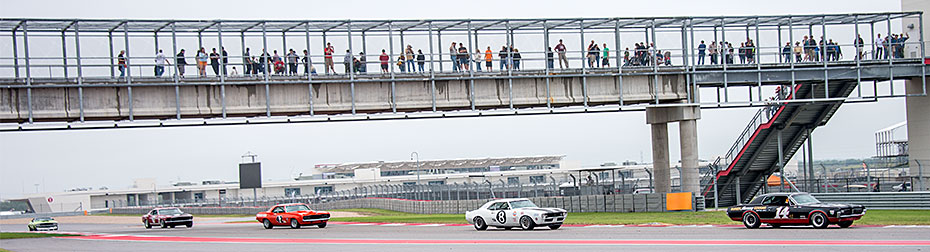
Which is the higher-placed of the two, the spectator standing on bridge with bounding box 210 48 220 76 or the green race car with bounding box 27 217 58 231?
the spectator standing on bridge with bounding box 210 48 220 76

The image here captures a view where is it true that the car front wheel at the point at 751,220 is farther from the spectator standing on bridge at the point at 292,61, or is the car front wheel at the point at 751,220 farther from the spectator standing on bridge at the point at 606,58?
the spectator standing on bridge at the point at 292,61

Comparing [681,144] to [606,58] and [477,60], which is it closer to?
[606,58]

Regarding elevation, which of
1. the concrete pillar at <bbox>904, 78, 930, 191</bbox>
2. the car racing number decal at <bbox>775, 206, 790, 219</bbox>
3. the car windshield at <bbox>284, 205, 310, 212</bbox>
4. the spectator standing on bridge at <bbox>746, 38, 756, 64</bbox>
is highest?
the spectator standing on bridge at <bbox>746, 38, 756, 64</bbox>

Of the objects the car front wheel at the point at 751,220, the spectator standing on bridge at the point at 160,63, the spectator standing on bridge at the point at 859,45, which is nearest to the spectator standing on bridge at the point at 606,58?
the spectator standing on bridge at the point at 859,45

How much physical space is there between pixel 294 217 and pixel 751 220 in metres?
17.7

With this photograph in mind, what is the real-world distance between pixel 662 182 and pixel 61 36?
24.9 metres

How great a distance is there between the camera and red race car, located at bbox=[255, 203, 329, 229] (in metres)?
36.6

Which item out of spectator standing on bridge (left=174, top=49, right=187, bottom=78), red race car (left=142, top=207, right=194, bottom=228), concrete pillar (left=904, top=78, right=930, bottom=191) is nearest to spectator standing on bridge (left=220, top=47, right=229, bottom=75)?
spectator standing on bridge (left=174, top=49, right=187, bottom=78)

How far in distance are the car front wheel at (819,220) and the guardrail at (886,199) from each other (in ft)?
47.4

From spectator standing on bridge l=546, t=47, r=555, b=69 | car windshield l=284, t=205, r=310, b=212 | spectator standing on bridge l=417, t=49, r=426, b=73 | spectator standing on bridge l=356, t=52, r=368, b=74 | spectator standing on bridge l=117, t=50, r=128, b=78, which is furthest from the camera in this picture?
spectator standing on bridge l=546, t=47, r=555, b=69

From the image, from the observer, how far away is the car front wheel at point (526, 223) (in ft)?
93.5

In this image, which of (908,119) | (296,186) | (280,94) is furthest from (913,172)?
(296,186)

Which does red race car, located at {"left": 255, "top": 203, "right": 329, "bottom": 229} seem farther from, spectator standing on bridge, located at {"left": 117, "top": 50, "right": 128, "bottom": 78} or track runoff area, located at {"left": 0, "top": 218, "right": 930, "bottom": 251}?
spectator standing on bridge, located at {"left": 117, "top": 50, "right": 128, "bottom": 78}

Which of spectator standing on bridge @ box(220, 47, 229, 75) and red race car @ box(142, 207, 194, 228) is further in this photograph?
red race car @ box(142, 207, 194, 228)
